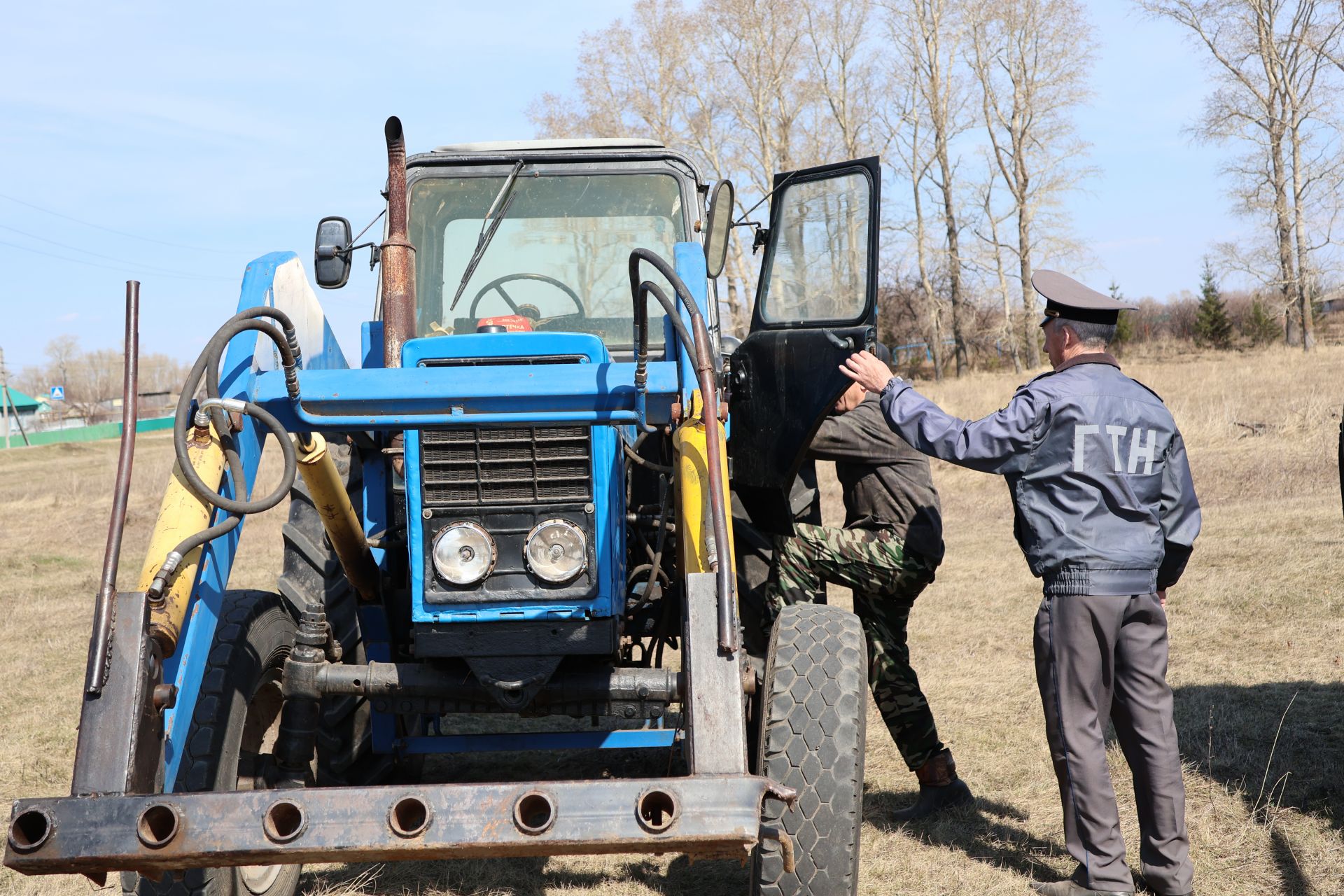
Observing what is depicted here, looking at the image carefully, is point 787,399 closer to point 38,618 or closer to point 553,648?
point 553,648

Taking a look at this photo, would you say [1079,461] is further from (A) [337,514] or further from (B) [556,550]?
(A) [337,514]

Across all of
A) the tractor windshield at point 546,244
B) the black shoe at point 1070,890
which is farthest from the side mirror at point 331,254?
the black shoe at point 1070,890

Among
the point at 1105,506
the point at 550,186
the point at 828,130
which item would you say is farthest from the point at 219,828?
the point at 828,130

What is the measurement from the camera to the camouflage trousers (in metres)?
4.25

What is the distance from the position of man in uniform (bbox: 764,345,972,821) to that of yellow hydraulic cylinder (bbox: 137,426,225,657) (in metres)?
2.11

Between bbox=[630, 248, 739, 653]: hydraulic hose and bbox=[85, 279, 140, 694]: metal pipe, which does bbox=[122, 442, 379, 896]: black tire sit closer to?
bbox=[85, 279, 140, 694]: metal pipe

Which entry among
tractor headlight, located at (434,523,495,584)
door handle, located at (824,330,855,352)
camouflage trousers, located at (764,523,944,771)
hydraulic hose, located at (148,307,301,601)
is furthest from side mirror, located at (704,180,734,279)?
hydraulic hose, located at (148,307,301,601)

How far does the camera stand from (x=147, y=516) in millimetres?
15625

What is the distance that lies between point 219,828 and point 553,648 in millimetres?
1042

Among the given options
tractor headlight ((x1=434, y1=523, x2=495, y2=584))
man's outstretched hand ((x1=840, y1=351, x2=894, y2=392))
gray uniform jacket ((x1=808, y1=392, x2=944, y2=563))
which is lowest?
tractor headlight ((x1=434, y1=523, x2=495, y2=584))

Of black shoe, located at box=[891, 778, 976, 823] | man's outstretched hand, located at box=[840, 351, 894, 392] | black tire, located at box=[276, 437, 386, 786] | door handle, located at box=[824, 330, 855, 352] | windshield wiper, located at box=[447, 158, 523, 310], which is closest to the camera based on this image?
man's outstretched hand, located at box=[840, 351, 894, 392]

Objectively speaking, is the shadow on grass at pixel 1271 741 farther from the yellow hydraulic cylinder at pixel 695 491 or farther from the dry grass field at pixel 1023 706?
the yellow hydraulic cylinder at pixel 695 491

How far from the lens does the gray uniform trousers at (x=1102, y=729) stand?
347 centimetres

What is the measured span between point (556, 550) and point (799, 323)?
1.37 metres
